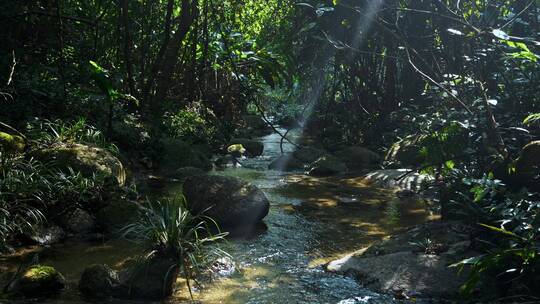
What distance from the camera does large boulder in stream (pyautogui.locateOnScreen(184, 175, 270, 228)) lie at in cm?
714

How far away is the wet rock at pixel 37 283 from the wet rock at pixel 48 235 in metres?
1.41

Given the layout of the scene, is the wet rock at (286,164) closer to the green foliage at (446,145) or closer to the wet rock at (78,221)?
the green foliage at (446,145)

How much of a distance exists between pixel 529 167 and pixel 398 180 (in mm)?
4240

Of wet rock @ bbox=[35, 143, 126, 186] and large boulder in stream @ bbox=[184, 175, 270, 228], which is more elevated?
wet rock @ bbox=[35, 143, 126, 186]

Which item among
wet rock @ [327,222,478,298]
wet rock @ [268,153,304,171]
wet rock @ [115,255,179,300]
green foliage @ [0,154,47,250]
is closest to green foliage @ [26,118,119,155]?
green foliage @ [0,154,47,250]

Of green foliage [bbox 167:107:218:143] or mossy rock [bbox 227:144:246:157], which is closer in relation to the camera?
green foliage [bbox 167:107:218:143]

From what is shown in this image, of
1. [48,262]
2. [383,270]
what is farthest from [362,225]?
[48,262]

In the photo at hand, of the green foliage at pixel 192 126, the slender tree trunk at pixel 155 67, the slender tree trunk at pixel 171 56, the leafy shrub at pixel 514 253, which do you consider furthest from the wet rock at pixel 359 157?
the leafy shrub at pixel 514 253

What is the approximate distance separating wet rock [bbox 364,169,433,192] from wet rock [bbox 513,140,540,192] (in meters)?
3.92

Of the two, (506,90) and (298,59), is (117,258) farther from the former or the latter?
(298,59)

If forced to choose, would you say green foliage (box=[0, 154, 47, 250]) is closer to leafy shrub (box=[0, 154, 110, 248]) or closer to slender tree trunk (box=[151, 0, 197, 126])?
leafy shrub (box=[0, 154, 110, 248])

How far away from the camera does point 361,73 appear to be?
15.7 metres

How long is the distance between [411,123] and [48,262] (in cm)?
892

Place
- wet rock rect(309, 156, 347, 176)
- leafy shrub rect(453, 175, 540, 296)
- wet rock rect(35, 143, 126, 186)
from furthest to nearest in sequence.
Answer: wet rock rect(309, 156, 347, 176) → wet rock rect(35, 143, 126, 186) → leafy shrub rect(453, 175, 540, 296)
